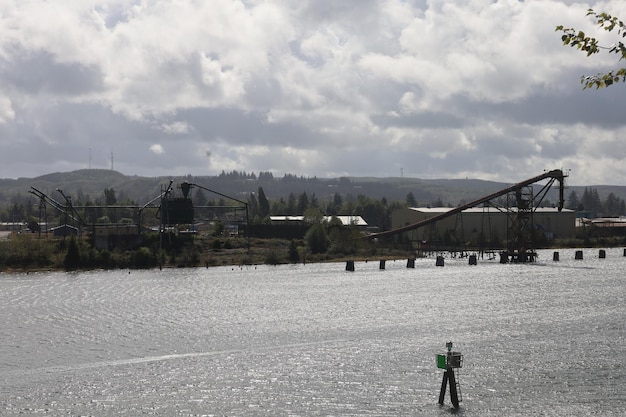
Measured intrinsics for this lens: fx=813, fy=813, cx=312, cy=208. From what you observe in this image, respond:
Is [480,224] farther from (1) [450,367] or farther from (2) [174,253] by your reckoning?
(1) [450,367]

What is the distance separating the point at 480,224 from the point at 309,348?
132 meters

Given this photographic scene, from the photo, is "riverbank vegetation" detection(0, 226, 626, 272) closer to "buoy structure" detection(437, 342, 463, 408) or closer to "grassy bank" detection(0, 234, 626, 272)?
"grassy bank" detection(0, 234, 626, 272)

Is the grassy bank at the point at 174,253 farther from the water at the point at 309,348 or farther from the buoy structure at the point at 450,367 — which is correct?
the buoy structure at the point at 450,367

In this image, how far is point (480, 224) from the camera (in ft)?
578

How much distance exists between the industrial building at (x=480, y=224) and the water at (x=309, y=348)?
78.3 metres

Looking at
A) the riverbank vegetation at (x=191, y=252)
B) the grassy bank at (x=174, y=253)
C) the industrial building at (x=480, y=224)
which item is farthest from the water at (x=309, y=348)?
the industrial building at (x=480, y=224)

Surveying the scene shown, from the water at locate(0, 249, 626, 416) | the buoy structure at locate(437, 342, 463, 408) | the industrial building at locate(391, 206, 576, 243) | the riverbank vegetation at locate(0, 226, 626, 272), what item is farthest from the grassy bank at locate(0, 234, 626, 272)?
the buoy structure at locate(437, 342, 463, 408)

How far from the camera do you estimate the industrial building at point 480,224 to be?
566 ft

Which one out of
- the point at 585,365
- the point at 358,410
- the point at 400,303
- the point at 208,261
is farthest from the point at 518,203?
the point at 358,410

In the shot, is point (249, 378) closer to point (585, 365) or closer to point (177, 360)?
point (177, 360)

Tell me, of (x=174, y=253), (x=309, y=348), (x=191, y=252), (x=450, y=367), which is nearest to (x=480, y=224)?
(x=191, y=252)

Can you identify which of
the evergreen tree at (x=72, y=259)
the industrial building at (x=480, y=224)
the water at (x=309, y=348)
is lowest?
the water at (x=309, y=348)

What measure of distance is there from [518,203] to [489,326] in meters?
69.8

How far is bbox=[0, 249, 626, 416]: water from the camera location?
119 feet
